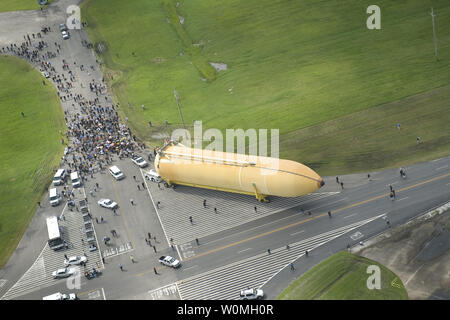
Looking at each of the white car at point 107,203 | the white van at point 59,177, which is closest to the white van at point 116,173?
the white car at point 107,203

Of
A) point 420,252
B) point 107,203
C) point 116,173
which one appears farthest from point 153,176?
point 420,252

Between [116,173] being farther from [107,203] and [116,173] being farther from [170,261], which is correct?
[170,261]

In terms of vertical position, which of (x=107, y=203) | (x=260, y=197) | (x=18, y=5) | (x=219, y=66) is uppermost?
(x=18, y=5)

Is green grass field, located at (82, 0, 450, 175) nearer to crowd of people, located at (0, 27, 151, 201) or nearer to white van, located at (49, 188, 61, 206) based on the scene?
crowd of people, located at (0, 27, 151, 201)

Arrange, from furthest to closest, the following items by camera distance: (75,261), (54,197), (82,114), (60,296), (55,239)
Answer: (82,114)
(54,197)
(55,239)
(75,261)
(60,296)

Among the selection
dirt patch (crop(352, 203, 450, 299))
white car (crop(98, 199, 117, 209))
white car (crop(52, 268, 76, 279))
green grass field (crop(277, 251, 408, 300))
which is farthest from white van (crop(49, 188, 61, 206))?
dirt patch (crop(352, 203, 450, 299))

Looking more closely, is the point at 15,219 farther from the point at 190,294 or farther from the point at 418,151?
the point at 418,151
